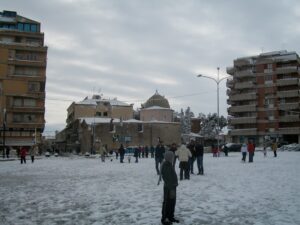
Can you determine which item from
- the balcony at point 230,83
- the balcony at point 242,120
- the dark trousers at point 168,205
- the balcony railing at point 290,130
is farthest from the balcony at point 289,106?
the dark trousers at point 168,205

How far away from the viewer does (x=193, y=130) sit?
125 meters

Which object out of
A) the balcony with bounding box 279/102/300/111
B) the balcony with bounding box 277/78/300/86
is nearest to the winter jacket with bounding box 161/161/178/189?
the balcony with bounding box 277/78/300/86

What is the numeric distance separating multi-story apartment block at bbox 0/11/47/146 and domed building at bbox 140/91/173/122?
29650mm

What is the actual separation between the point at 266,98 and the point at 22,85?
46438 mm

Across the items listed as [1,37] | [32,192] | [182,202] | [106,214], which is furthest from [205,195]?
[1,37]

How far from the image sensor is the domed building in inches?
3656

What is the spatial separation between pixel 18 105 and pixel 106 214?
6156cm

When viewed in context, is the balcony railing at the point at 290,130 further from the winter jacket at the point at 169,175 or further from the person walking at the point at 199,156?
the winter jacket at the point at 169,175

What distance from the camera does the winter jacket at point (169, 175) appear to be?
28.7 feet

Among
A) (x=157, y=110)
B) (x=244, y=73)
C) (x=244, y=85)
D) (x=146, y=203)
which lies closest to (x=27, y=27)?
(x=157, y=110)

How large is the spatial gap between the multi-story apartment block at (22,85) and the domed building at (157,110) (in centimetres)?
2965

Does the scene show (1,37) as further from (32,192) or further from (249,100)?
(32,192)

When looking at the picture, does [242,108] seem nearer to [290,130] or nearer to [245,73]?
[245,73]

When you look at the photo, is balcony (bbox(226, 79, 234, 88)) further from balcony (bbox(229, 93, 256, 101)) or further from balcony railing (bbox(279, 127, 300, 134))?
balcony railing (bbox(279, 127, 300, 134))
